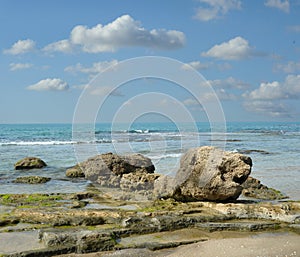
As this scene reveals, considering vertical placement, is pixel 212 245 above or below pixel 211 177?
below

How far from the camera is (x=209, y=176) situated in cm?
995

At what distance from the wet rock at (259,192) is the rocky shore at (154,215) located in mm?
30

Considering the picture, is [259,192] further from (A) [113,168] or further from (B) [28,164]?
(B) [28,164]

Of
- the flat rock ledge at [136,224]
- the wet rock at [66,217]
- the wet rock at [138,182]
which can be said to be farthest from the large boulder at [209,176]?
the wet rock at [66,217]

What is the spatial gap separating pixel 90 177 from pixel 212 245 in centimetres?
976

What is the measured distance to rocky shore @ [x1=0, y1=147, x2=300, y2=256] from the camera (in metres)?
6.44

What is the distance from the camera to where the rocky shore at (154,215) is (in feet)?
21.1

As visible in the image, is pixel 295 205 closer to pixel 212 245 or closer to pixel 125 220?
pixel 212 245

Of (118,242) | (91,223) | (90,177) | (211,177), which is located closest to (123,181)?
(90,177)

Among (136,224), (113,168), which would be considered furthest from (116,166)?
(136,224)

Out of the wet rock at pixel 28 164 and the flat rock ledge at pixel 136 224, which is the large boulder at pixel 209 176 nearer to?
the flat rock ledge at pixel 136 224

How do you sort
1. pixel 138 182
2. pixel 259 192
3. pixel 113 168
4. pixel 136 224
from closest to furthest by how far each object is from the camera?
pixel 136 224
pixel 259 192
pixel 138 182
pixel 113 168

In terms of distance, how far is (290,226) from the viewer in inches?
302

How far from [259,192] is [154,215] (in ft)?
17.4
